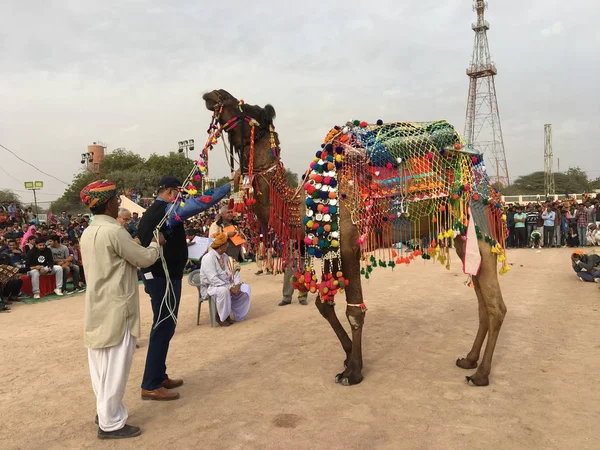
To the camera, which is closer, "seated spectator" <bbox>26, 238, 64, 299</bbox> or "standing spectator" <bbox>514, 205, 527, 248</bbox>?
"seated spectator" <bbox>26, 238, 64, 299</bbox>

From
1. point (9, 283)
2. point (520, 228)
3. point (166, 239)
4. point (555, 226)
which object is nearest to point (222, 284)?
point (166, 239)

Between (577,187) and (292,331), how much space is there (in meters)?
51.1

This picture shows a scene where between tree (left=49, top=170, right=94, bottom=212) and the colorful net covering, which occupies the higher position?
tree (left=49, top=170, right=94, bottom=212)

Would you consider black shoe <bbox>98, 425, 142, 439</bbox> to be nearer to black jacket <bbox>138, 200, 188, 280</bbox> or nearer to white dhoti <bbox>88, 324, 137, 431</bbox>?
white dhoti <bbox>88, 324, 137, 431</bbox>

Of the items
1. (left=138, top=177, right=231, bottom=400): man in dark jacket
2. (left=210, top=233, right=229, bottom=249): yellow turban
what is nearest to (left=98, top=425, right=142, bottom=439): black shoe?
(left=138, top=177, right=231, bottom=400): man in dark jacket

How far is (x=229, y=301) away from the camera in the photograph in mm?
6539

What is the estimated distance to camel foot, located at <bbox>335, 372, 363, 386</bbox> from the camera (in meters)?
4.04

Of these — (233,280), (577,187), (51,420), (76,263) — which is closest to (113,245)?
(51,420)

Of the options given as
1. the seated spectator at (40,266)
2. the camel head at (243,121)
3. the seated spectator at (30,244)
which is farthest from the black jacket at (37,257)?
the camel head at (243,121)

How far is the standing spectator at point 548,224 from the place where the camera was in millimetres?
15688

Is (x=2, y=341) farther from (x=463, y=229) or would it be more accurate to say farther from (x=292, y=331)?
(x=463, y=229)

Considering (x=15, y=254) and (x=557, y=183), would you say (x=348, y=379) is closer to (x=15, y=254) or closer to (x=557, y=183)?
(x=15, y=254)

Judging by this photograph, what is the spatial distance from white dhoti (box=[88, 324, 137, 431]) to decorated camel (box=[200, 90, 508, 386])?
1624 mm

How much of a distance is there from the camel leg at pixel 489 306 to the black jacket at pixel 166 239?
9.37ft
